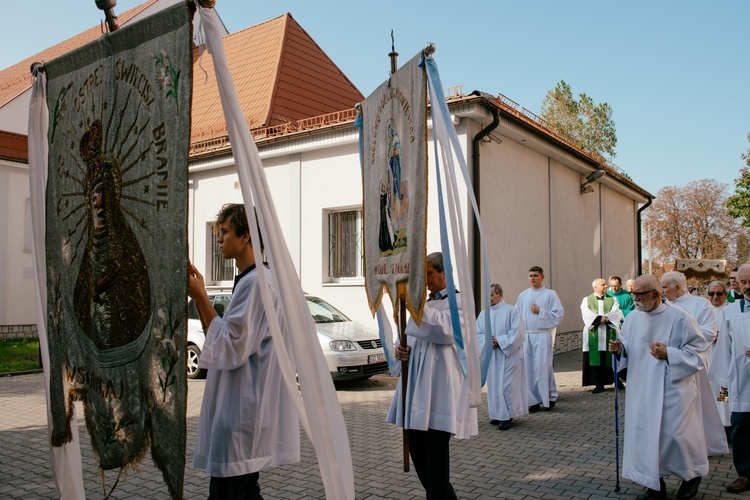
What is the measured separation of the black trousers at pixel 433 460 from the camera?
169 inches

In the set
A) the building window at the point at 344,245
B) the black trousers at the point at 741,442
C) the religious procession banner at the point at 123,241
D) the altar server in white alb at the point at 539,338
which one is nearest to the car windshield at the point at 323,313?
the building window at the point at 344,245

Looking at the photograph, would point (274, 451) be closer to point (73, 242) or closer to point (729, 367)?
point (73, 242)

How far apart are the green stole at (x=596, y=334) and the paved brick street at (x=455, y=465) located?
1.54m

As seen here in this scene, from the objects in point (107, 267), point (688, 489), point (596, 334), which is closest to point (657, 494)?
point (688, 489)

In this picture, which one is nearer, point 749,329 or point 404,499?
point 404,499

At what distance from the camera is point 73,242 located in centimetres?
349

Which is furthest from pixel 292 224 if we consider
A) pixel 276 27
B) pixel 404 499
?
pixel 404 499

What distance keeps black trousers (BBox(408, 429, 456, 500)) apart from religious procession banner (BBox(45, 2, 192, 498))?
201 centimetres

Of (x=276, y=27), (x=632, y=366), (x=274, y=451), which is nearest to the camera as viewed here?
(x=274, y=451)

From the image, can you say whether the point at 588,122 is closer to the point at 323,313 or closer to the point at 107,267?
the point at 323,313

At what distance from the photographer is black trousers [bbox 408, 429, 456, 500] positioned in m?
4.29

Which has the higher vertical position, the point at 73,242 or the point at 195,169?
the point at 195,169

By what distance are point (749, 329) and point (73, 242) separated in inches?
216

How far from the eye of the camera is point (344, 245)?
582 inches
